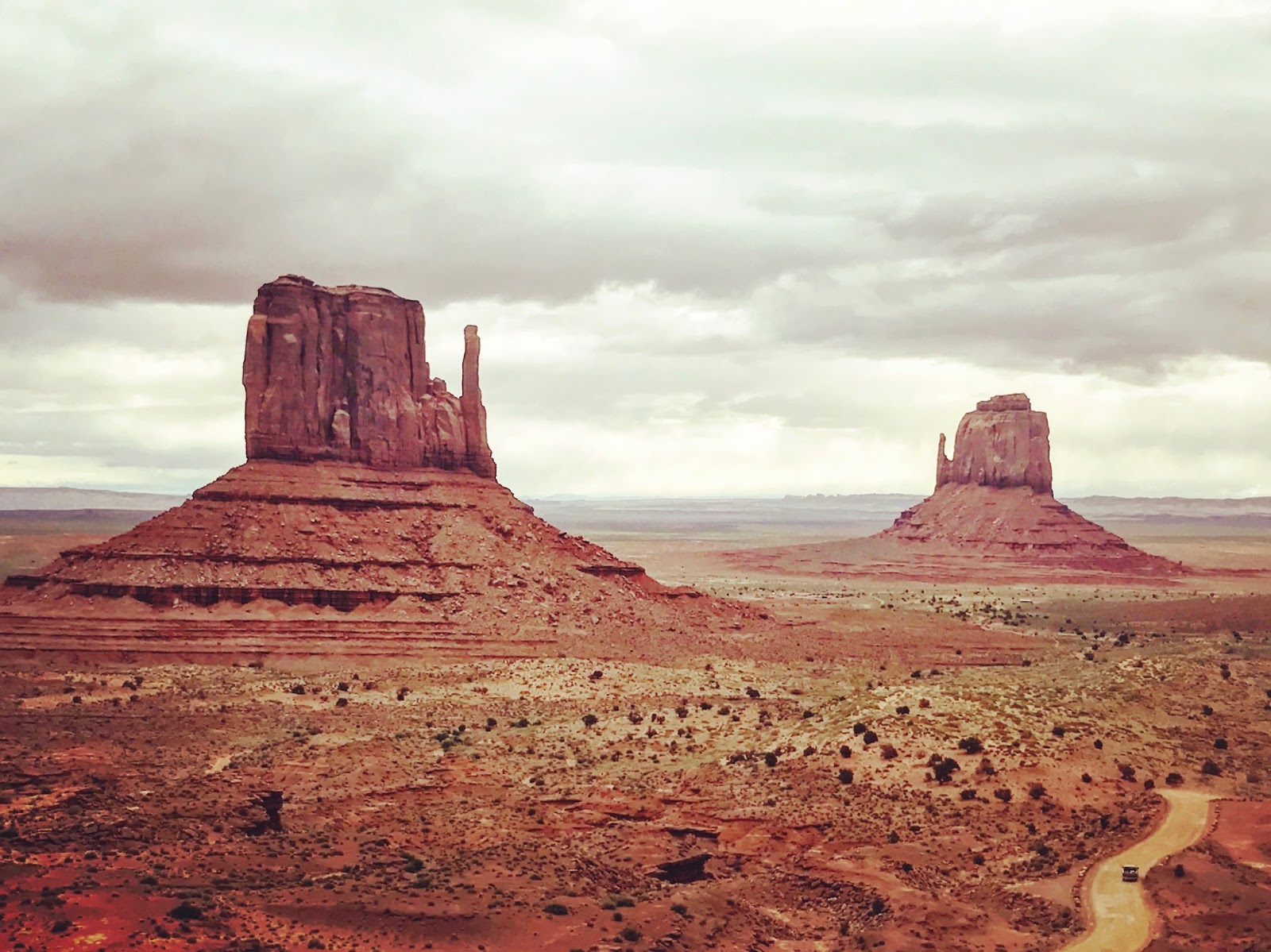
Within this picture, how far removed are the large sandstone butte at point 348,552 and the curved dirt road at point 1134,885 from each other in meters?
41.9

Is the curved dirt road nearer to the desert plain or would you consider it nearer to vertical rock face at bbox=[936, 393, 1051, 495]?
the desert plain

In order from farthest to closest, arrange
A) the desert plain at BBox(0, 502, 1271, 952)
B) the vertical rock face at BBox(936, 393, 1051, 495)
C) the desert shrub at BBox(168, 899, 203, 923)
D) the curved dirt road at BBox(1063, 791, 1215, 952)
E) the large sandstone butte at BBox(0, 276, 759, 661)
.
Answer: the vertical rock face at BBox(936, 393, 1051, 495) → the large sandstone butte at BBox(0, 276, 759, 661) → the desert plain at BBox(0, 502, 1271, 952) → the curved dirt road at BBox(1063, 791, 1215, 952) → the desert shrub at BBox(168, 899, 203, 923)

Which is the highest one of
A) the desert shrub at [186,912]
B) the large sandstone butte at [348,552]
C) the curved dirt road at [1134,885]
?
the large sandstone butte at [348,552]

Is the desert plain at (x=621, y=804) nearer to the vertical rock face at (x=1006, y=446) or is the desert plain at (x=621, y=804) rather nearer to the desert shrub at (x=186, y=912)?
the desert shrub at (x=186, y=912)

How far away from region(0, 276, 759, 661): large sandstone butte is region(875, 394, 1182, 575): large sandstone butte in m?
89.0

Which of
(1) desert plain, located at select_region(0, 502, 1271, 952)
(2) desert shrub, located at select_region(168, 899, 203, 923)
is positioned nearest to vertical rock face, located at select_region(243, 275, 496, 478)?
(1) desert plain, located at select_region(0, 502, 1271, 952)

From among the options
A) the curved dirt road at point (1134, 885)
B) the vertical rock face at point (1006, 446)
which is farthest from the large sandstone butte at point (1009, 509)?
the curved dirt road at point (1134, 885)

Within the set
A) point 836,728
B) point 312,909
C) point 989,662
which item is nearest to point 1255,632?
point 989,662

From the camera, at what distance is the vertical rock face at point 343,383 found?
85938 mm

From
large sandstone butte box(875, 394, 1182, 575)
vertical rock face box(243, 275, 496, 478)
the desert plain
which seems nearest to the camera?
the desert plain

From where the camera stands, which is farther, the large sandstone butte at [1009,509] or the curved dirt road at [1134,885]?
the large sandstone butte at [1009,509]

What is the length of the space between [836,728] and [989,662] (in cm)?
Answer: 3637

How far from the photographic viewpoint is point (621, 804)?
39.2 m

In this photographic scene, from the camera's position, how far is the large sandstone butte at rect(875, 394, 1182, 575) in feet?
545
